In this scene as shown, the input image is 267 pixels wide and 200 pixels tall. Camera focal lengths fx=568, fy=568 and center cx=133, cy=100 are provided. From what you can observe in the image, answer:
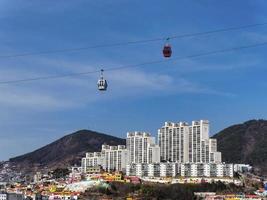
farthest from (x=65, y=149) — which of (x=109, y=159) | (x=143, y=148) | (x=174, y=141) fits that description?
(x=174, y=141)

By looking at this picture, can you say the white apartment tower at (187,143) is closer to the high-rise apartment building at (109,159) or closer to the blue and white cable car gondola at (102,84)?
the high-rise apartment building at (109,159)

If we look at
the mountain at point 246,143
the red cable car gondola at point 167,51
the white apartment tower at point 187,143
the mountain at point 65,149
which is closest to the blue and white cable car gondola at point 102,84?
the red cable car gondola at point 167,51

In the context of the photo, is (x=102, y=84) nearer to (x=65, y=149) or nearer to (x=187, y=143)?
(x=187, y=143)

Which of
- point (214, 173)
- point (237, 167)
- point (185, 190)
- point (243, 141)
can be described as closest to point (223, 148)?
point (243, 141)

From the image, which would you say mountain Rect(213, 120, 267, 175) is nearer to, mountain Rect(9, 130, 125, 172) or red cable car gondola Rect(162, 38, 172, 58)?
mountain Rect(9, 130, 125, 172)

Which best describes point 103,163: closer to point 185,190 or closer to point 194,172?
point 194,172
